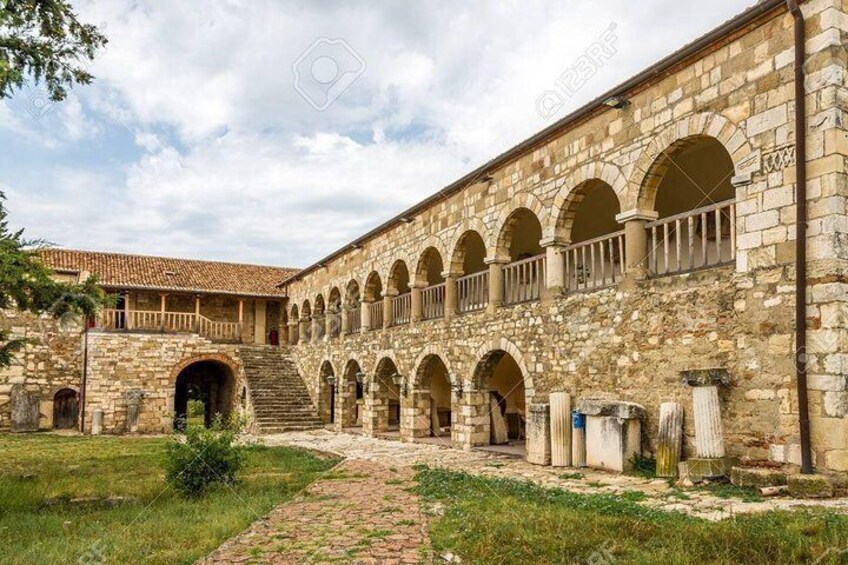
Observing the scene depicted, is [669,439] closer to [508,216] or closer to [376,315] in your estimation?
[508,216]

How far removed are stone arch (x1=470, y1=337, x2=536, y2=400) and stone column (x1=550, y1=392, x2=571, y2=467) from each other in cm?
109

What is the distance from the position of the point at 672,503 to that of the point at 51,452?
14627 millimetres

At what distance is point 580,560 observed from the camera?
5.25m

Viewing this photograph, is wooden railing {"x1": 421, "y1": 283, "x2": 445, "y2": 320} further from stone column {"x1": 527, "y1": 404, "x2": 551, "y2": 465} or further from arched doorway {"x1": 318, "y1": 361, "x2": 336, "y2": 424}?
arched doorway {"x1": 318, "y1": 361, "x2": 336, "y2": 424}

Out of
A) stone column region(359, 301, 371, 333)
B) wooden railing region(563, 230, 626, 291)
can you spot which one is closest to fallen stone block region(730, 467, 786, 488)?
wooden railing region(563, 230, 626, 291)

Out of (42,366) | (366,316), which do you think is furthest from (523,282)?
(42,366)

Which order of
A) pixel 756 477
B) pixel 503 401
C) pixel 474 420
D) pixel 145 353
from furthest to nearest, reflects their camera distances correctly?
pixel 145 353
pixel 503 401
pixel 474 420
pixel 756 477

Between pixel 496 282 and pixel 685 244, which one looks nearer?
pixel 685 244

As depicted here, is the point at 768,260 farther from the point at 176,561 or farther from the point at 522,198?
the point at 176,561

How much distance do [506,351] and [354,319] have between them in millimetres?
9206

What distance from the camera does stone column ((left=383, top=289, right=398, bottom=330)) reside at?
18.9 meters

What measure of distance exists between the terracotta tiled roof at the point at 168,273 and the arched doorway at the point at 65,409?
415 cm

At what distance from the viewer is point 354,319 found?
21641mm

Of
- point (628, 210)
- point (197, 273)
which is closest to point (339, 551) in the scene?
point (628, 210)
